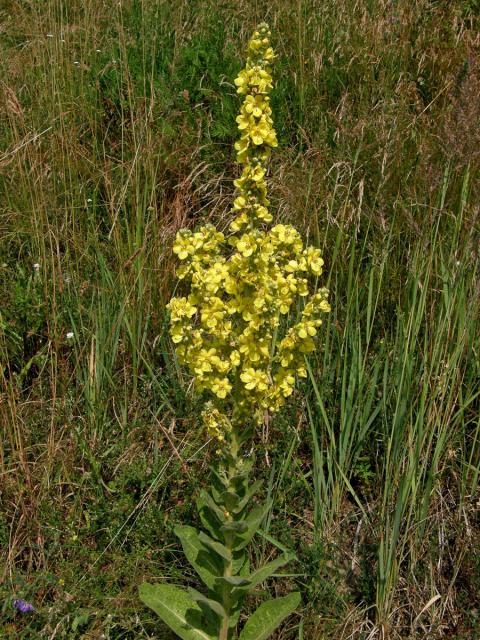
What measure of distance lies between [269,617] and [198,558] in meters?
0.27

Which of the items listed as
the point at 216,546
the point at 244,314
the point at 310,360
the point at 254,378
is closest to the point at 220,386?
the point at 254,378

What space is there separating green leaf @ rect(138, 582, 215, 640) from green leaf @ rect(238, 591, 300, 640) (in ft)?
0.38

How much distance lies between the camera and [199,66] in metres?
3.99

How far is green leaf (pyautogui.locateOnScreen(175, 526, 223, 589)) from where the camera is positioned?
6.90ft

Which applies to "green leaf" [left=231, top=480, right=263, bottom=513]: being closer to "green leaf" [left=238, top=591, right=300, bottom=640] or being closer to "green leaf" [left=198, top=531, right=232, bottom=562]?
"green leaf" [left=198, top=531, right=232, bottom=562]

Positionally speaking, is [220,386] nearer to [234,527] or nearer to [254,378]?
[254,378]

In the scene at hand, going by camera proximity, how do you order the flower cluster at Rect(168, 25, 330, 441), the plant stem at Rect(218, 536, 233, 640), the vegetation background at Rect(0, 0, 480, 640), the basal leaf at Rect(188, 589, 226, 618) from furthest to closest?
the vegetation background at Rect(0, 0, 480, 640), the plant stem at Rect(218, 536, 233, 640), the basal leaf at Rect(188, 589, 226, 618), the flower cluster at Rect(168, 25, 330, 441)

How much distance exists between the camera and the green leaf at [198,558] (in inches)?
82.8

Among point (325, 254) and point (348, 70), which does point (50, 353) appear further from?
point (348, 70)

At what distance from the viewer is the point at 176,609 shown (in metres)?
2.15

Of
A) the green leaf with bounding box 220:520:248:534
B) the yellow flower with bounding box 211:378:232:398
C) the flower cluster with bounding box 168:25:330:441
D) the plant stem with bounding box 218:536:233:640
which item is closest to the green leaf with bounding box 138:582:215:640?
the plant stem with bounding box 218:536:233:640

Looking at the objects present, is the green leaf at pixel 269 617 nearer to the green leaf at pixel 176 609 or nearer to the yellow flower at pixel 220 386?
the green leaf at pixel 176 609

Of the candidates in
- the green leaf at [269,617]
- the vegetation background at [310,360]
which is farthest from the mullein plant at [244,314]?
the vegetation background at [310,360]

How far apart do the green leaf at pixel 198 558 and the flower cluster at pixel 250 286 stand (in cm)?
39
